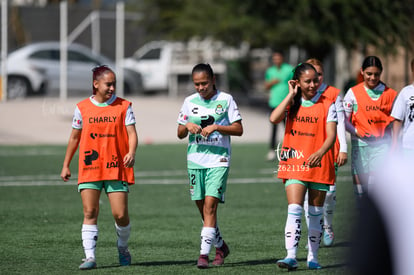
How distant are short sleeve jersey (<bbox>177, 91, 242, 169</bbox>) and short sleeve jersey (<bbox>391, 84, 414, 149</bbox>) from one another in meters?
1.64

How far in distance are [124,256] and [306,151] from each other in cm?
178

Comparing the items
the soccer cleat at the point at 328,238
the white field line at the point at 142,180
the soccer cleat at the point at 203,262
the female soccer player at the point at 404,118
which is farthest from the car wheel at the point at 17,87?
the soccer cleat at the point at 203,262

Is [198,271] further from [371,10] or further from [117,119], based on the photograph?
[371,10]

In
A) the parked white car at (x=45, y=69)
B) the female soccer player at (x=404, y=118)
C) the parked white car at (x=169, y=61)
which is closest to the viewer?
the female soccer player at (x=404, y=118)

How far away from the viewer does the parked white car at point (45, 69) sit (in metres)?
27.7

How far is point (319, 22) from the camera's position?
28141mm

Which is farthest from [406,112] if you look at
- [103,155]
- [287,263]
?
[103,155]

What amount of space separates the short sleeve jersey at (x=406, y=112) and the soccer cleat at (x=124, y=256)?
9.04ft

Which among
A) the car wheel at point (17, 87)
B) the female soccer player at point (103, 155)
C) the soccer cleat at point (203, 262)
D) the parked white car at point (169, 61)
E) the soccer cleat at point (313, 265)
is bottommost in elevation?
the soccer cleat at point (313, 265)

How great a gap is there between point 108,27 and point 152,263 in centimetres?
2389

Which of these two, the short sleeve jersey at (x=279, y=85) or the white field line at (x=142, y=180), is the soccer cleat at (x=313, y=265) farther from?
the short sleeve jersey at (x=279, y=85)

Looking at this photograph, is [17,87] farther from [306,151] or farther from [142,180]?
[306,151]

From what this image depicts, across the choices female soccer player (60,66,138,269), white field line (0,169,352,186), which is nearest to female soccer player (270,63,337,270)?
female soccer player (60,66,138,269)

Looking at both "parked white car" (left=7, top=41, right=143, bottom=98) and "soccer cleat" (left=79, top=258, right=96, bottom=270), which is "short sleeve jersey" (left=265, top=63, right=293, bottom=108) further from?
"parked white car" (left=7, top=41, right=143, bottom=98)
